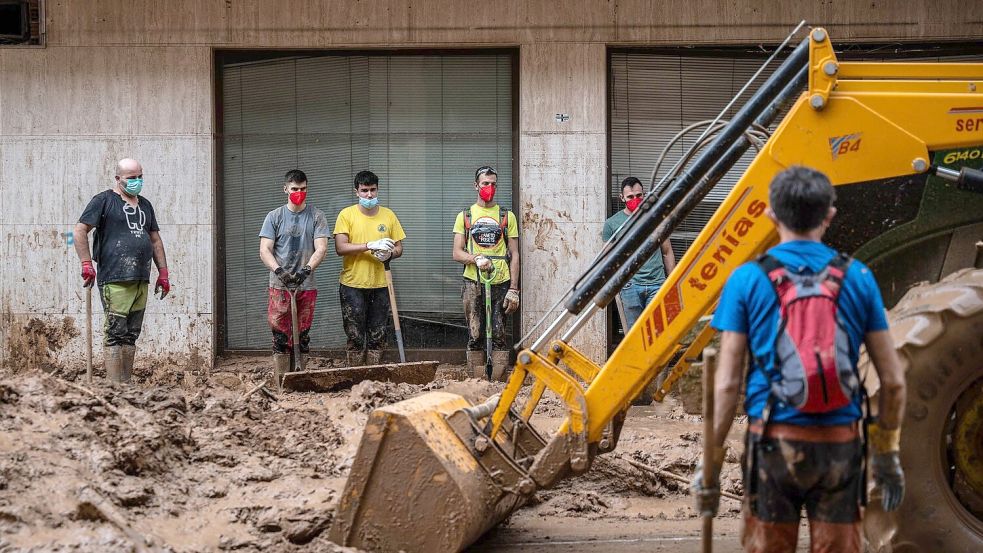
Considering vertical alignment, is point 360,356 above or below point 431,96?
below

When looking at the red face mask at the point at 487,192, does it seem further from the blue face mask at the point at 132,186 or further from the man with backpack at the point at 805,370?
the man with backpack at the point at 805,370

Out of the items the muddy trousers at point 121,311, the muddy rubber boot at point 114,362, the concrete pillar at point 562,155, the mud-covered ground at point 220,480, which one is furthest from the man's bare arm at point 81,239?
the concrete pillar at point 562,155

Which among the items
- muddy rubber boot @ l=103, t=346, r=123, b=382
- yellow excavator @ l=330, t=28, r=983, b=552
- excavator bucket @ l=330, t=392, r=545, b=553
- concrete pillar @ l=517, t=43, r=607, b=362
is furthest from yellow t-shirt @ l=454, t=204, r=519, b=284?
excavator bucket @ l=330, t=392, r=545, b=553

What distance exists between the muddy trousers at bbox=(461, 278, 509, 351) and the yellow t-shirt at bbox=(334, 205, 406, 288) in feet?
2.77

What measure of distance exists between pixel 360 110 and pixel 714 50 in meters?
3.72

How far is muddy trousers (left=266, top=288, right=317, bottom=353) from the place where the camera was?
33.0 feet

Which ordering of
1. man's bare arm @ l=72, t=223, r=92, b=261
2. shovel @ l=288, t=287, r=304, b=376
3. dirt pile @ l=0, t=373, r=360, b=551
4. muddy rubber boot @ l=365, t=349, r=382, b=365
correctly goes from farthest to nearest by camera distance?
muddy rubber boot @ l=365, t=349, r=382, b=365 → shovel @ l=288, t=287, r=304, b=376 → man's bare arm @ l=72, t=223, r=92, b=261 → dirt pile @ l=0, t=373, r=360, b=551

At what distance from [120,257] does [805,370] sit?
7.27m

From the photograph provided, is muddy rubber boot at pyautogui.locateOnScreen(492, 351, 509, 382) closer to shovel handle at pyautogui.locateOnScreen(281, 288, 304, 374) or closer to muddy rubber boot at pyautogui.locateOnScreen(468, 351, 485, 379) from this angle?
muddy rubber boot at pyautogui.locateOnScreen(468, 351, 485, 379)

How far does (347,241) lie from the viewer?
10.3 metres

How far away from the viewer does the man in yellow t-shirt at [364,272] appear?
10.3 meters

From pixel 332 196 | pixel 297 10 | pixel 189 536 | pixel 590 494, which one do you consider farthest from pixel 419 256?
pixel 189 536

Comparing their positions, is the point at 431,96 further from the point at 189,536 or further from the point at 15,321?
the point at 189,536

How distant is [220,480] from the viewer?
6348 millimetres
